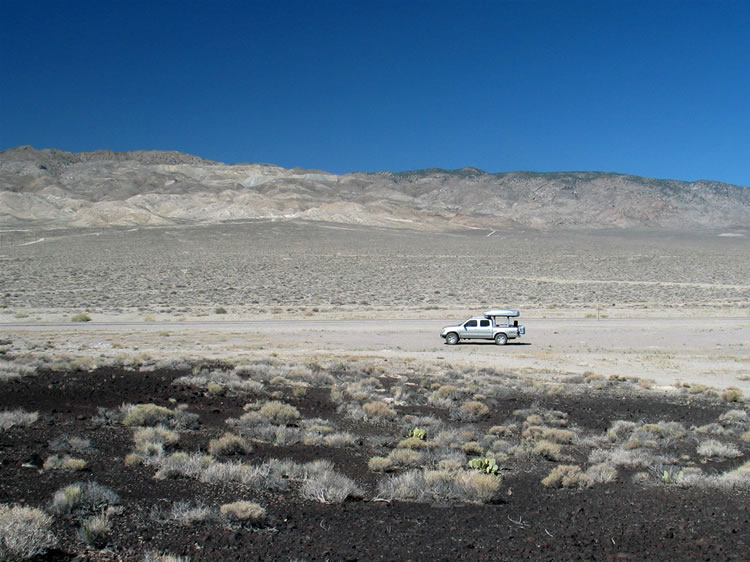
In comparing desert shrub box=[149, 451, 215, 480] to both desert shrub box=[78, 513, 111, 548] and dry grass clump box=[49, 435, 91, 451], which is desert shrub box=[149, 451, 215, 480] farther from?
desert shrub box=[78, 513, 111, 548]

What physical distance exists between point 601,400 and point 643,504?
867 cm

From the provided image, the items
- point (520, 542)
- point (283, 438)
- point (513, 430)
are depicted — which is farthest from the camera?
point (513, 430)

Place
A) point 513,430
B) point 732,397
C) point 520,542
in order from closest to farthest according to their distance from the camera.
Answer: point 520,542
point 513,430
point 732,397

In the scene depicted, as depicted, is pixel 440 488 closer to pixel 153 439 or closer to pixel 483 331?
pixel 153 439

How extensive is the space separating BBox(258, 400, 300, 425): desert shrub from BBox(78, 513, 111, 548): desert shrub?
5.66 m

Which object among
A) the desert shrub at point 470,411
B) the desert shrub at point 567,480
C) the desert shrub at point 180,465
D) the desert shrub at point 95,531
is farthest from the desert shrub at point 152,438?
the desert shrub at point 470,411

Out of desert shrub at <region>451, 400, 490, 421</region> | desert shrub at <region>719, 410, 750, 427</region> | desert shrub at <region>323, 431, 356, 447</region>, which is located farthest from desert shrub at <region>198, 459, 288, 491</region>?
desert shrub at <region>719, 410, 750, 427</region>

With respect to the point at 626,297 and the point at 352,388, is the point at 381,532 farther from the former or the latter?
the point at 626,297

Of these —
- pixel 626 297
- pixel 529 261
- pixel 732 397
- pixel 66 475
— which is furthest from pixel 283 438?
pixel 529 261

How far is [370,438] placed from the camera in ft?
37.5

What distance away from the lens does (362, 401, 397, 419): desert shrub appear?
13.2 metres

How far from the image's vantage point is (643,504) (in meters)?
8.05

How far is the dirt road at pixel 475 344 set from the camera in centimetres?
2262

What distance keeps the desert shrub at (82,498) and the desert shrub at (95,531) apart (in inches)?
15.1
